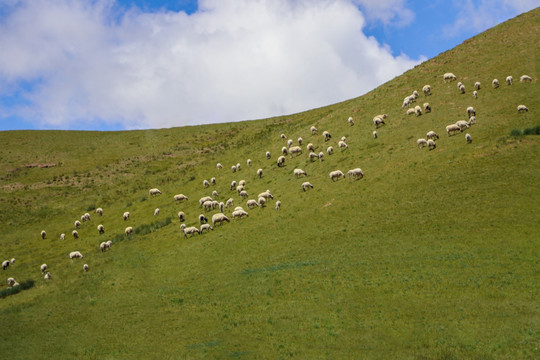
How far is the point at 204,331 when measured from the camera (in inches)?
1063

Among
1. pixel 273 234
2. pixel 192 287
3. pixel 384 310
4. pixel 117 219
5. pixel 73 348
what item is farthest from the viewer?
pixel 117 219

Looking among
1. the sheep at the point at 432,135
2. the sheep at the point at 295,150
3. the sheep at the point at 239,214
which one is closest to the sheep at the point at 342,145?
the sheep at the point at 295,150

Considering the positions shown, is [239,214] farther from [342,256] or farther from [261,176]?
[342,256]

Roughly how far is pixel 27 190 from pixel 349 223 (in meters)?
68.9

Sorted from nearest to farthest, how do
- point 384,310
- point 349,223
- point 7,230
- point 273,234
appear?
point 384,310
point 349,223
point 273,234
point 7,230

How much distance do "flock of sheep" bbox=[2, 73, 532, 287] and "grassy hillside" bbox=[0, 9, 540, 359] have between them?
0.91 m

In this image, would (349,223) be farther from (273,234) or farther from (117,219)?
(117,219)

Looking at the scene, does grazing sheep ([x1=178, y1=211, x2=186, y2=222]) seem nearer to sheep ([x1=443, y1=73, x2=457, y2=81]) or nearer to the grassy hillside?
the grassy hillside

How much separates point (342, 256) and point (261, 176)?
30205 mm

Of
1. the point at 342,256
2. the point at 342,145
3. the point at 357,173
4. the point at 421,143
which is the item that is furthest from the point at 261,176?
the point at 342,256

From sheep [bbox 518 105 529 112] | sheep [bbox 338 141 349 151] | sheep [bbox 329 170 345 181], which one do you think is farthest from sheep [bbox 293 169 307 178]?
sheep [bbox 518 105 529 112]

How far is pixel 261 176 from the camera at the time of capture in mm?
62906

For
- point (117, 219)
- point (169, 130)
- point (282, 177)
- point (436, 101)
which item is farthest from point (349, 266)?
point (169, 130)

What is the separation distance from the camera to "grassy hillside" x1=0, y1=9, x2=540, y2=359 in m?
24.1
